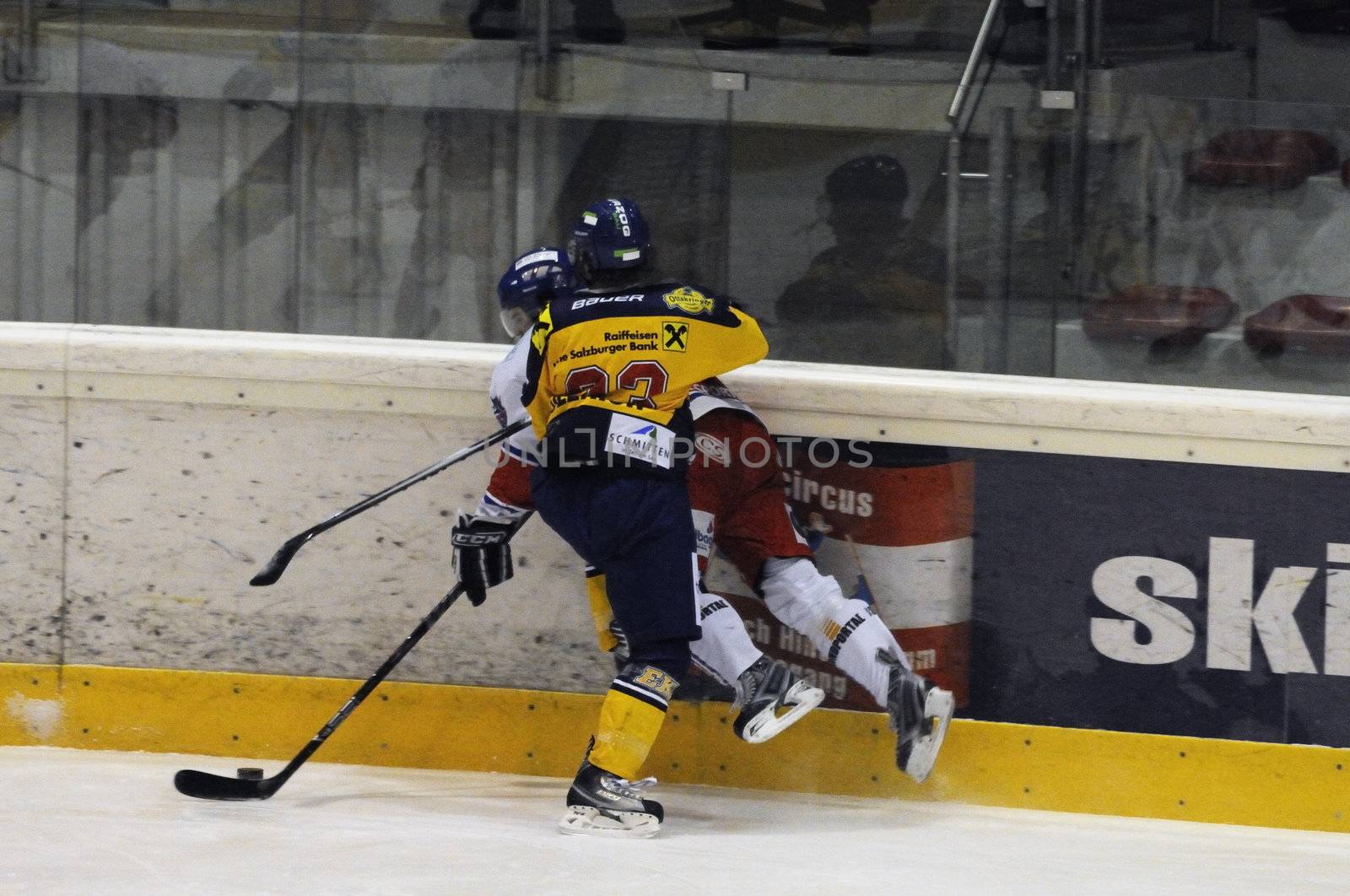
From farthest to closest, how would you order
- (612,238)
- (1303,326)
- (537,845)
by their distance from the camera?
(1303,326)
(612,238)
(537,845)

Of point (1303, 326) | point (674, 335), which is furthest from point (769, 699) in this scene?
point (1303, 326)

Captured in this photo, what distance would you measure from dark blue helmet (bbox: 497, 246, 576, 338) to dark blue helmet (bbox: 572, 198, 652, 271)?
21 cm

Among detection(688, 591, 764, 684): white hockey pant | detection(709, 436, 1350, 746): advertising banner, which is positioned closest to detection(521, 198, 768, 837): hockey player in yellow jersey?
detection(688, 591, 764, 684): white hockey pant

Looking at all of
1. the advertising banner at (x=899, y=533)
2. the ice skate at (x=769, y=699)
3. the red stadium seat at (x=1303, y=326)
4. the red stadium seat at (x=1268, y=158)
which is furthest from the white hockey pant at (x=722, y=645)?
the red stadium seat at (x=1268, y=158)

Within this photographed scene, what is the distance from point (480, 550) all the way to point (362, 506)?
285mm

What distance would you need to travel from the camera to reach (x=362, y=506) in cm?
370

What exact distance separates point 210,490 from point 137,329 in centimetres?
43

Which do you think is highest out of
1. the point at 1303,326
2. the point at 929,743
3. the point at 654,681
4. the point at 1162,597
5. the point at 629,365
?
the point at 1303,326

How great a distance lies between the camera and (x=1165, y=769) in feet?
12.1

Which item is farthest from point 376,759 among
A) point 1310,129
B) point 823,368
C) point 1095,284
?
point 1310,129

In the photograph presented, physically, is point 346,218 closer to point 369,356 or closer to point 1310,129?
point 369,356

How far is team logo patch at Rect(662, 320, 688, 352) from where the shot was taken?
11.3ft

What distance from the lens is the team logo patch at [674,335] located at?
344 centimetres

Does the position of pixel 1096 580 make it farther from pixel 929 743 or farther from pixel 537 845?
pixel 537 845
